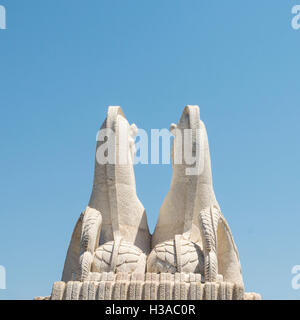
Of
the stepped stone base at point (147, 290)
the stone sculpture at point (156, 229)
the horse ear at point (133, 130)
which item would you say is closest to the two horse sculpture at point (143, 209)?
the stone sculpture at point (156, 229)

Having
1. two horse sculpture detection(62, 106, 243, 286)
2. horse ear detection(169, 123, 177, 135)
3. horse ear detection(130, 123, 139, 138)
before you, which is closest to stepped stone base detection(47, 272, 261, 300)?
two horse sculpture detection(62, 106, 243, 286)

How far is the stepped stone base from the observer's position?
27.2ft

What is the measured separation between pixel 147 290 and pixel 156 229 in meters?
2.90

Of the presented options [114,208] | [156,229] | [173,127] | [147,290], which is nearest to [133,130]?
[173,127]

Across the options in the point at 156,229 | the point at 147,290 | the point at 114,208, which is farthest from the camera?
the point at 156,229

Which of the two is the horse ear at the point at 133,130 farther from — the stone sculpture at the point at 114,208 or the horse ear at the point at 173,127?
the horse ear at the point at 173,127

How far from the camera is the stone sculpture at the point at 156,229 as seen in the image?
30.3 ft

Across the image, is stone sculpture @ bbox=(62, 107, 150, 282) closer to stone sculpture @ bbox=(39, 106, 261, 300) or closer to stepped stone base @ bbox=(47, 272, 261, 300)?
stone sculpture @ bbox=(39, 106, 261, 300)

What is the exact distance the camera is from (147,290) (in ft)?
27.3

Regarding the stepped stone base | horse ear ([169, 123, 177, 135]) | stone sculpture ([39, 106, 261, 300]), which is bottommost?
the stepped stone base

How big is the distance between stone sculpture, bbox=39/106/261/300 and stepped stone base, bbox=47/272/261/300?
0.05 metres

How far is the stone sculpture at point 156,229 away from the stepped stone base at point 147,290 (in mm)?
54

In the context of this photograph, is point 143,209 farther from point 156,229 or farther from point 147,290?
point 147,290

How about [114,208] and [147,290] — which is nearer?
[147,290]
